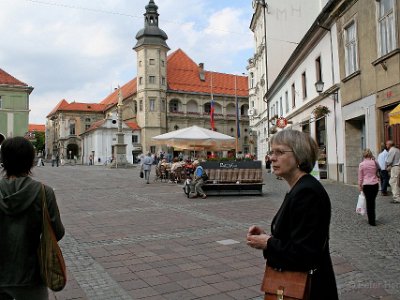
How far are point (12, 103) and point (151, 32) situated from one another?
82.7ft

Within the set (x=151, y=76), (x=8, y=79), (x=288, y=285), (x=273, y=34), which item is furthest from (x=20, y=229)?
(x=151, y=76)

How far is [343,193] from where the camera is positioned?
1429 cm

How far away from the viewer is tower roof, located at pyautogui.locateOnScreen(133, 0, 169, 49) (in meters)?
71.6

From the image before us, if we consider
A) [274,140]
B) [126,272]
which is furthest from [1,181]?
[126,272]

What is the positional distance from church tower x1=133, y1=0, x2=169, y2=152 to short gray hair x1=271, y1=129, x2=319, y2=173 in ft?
227

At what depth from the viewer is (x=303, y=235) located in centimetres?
217

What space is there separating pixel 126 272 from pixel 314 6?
32.5 metres

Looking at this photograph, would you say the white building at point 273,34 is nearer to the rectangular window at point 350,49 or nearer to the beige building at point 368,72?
the rectangular window at point 350,49

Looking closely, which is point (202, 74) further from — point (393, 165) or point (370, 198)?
point (370, 198)

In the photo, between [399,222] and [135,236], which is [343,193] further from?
[135,236]

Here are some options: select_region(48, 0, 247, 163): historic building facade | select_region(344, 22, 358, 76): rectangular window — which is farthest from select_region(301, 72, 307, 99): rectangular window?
select_region(48, 0, 247, 163): historic building facade

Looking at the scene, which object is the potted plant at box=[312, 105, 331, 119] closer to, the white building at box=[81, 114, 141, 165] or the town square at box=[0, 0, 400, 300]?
the town square at box=[0, 0, 400, 300]

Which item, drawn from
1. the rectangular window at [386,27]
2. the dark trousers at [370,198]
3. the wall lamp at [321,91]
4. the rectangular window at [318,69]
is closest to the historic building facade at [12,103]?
the rectangular window at [318,69]

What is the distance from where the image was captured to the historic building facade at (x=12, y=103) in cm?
6184
